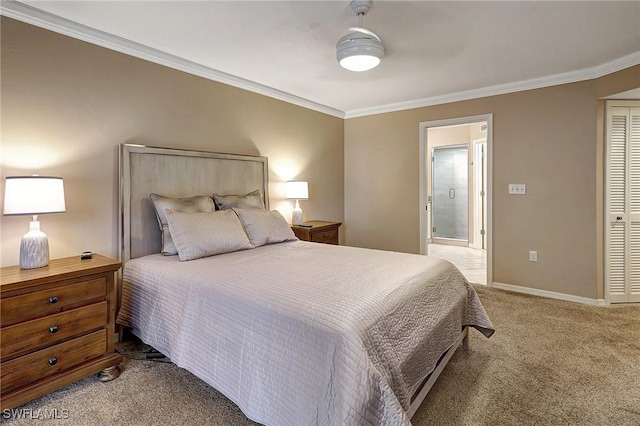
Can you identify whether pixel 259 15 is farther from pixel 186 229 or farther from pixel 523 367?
pixel 523 367

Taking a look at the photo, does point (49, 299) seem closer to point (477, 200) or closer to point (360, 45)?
point (360, 45)

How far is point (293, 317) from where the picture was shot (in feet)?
4.58

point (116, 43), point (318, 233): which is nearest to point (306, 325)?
point (318, 233)

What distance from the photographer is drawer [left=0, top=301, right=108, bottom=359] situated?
1.66m

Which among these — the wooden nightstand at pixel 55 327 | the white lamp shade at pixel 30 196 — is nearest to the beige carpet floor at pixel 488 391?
the wooden nightstand at pixel 55 327

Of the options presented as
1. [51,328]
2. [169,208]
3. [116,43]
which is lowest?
[51,328]

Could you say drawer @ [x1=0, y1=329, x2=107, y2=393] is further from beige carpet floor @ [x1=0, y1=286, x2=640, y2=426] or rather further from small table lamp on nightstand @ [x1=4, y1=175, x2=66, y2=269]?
small table lamp on nightstand @ [x1=4, y1=175, x2=66, y2=269]

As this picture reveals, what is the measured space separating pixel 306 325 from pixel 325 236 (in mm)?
2685

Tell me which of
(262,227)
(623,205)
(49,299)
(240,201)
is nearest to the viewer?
(49,299)

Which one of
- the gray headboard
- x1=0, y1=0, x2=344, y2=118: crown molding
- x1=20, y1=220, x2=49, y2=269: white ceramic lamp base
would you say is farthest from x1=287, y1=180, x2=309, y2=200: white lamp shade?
x1=20, y1=220, x2=49, y2=269: white ceramic lamp base

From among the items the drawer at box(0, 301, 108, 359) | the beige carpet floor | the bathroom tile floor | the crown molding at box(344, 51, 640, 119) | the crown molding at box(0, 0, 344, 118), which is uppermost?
the crown molding at box(344, 51, 640, 119)

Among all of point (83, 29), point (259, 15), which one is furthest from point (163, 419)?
point (83, 29)

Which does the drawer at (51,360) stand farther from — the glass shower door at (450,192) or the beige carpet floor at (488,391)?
the glass shower door at (450,192)

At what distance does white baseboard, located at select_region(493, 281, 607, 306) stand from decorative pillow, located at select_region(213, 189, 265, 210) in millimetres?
3070
